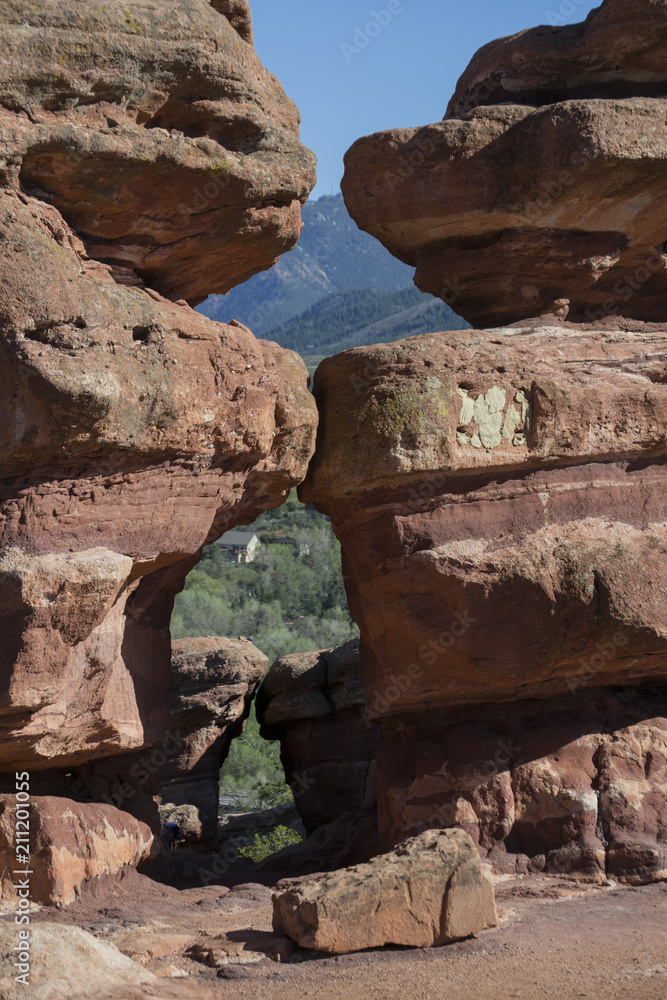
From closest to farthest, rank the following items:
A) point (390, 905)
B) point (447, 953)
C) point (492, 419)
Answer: point (447, 953) → point (390, 905) → point (492, 419)

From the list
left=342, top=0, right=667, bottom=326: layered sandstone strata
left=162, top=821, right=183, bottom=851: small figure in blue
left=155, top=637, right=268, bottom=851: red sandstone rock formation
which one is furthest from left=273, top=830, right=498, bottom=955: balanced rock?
left=155, top=637, right=268, bottom=851: red sandstone rock formation

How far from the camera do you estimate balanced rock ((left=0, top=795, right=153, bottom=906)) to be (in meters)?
8.95

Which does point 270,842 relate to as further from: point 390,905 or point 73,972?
point 73,972

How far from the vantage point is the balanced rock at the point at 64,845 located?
895 cm

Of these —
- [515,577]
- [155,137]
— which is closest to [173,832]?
[515,577]

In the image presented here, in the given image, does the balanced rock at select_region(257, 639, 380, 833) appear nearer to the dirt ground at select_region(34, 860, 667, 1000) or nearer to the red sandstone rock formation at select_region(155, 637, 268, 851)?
the red sandstone rock formation at select_region(155, 637, 268, 851)

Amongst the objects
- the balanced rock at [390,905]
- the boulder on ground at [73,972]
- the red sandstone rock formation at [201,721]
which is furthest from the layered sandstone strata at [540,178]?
the boulder on ground at [73,972]

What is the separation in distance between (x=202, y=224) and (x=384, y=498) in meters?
3.09

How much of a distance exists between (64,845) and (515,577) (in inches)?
187

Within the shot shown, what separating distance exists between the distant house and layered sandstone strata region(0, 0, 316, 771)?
38.3 meters

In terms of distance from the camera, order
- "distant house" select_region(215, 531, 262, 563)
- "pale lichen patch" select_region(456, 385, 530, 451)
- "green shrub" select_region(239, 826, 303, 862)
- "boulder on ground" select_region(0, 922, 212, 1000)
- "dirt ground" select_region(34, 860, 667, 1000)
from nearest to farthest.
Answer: "boulder on ground" select_region(0, 922, 212, 1000), "dirt ground" select_region(34, 860, 667, 1000), "pale lichen patch" select_region(456, 385, 530, 451), "green shrub" select_region(239, 826, 303, 862), "distant house" select_region(215, 531, 262, 563)

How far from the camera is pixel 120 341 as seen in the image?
8.28 meters

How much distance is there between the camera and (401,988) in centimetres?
666

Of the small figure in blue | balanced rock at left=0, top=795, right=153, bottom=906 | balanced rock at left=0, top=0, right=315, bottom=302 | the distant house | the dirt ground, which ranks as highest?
the distant house
